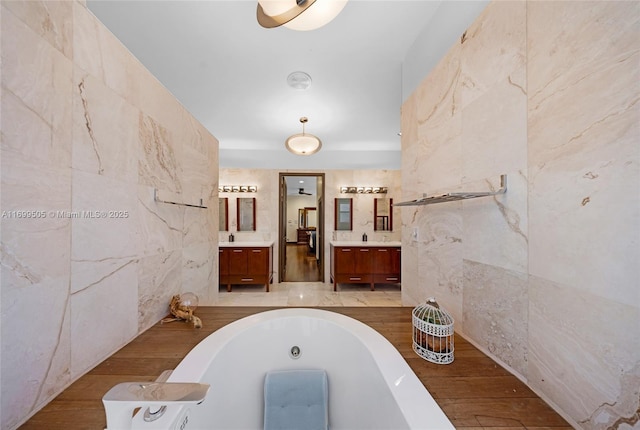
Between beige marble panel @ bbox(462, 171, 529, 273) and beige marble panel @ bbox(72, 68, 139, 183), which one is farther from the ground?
beige marble panel @ bbox(72, 68, 139, 183)

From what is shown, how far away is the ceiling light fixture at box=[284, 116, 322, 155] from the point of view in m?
2.86

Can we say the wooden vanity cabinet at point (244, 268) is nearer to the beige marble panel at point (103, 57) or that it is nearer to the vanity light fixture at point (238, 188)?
the vanity light fixture at point (238, 188)

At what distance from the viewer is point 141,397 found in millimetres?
499

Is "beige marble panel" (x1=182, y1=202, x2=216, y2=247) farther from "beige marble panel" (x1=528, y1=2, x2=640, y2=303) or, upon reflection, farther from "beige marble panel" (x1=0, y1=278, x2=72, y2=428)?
"beige marble panel" (x1=528, y1=2, x2=640, y2=303)

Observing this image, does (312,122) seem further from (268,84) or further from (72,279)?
(72,279)

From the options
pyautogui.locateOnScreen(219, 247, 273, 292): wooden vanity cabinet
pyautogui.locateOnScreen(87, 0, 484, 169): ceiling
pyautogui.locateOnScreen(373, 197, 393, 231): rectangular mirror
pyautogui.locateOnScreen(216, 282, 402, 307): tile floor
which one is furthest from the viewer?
pyautogui.locateOnScreen(373, 197, 393, 231): rectangular mirror

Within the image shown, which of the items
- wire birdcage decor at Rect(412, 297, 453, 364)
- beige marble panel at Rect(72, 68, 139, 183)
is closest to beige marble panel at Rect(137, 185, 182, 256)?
beige marble panel at Rect(72, 68, 139, 183)

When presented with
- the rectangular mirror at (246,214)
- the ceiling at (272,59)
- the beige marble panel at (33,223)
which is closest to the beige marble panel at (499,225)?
the ceiling at (272,59)

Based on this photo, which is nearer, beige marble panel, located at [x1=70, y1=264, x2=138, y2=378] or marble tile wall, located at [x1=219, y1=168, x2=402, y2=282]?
beige marble panel, located at [x1=70, y1=264, x2=138, y2=378]

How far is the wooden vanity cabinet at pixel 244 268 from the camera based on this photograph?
361 centimetres

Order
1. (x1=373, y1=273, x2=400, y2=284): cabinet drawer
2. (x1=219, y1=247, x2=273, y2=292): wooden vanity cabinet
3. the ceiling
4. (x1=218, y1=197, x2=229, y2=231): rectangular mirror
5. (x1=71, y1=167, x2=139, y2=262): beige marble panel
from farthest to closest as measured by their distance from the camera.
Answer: (x1=218, y1=197, x2=229, y2=231): rectangular mirror
(x1=373, y1=273, x2=400, y2=284): cabinet drawer
(x1=219, y1=247, x2=273, y2=292): wooden vanity cabinet
the ceiling
(x1=71, y1=167, x2=139, y2=262): beige marble panel

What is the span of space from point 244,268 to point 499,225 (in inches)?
138

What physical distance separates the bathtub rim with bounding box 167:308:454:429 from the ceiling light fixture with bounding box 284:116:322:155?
7.28 ft

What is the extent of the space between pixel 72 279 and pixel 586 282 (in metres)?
1.65
